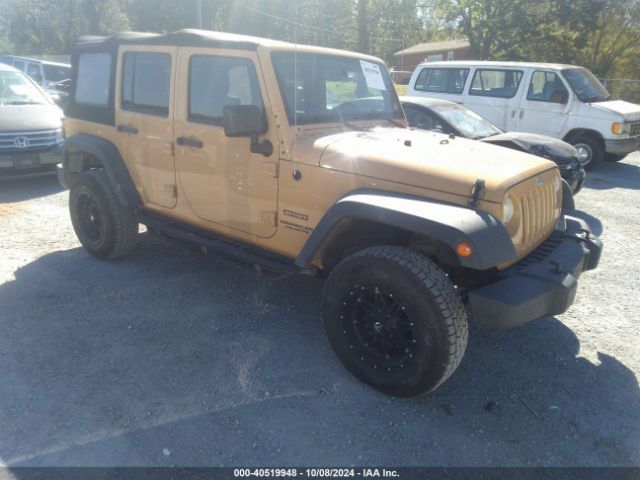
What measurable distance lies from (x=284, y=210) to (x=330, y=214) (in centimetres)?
53

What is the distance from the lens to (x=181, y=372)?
3109mm

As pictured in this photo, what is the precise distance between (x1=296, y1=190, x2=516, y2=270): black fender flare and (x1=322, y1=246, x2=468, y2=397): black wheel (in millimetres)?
204

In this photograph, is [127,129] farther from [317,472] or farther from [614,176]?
[614,176]

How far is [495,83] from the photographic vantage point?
9.73m

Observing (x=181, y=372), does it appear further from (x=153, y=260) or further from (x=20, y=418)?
(x=153, y=260)

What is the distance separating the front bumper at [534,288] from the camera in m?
2.52

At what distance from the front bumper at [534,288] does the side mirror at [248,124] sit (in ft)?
5.33

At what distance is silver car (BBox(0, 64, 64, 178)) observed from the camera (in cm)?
717

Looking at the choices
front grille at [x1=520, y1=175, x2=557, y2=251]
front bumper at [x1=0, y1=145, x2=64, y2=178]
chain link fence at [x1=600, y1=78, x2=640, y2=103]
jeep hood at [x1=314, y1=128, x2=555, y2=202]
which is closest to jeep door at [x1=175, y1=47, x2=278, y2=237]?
jeep hood at [x1=314, y1=128, x2=555, y2=202]

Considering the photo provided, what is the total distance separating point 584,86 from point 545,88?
2.42 feet

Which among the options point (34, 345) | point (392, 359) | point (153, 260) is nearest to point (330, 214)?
point (392, 359)

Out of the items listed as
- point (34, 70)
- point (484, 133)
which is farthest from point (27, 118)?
point (34, 70)

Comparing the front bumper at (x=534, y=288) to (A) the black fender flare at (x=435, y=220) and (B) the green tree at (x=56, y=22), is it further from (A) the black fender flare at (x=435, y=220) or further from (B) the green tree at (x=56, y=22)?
(B) the green tree at (x=56, y=22)

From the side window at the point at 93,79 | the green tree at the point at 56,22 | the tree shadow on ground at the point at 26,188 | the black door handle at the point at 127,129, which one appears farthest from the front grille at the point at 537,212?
the green tree at the point at 56,22
